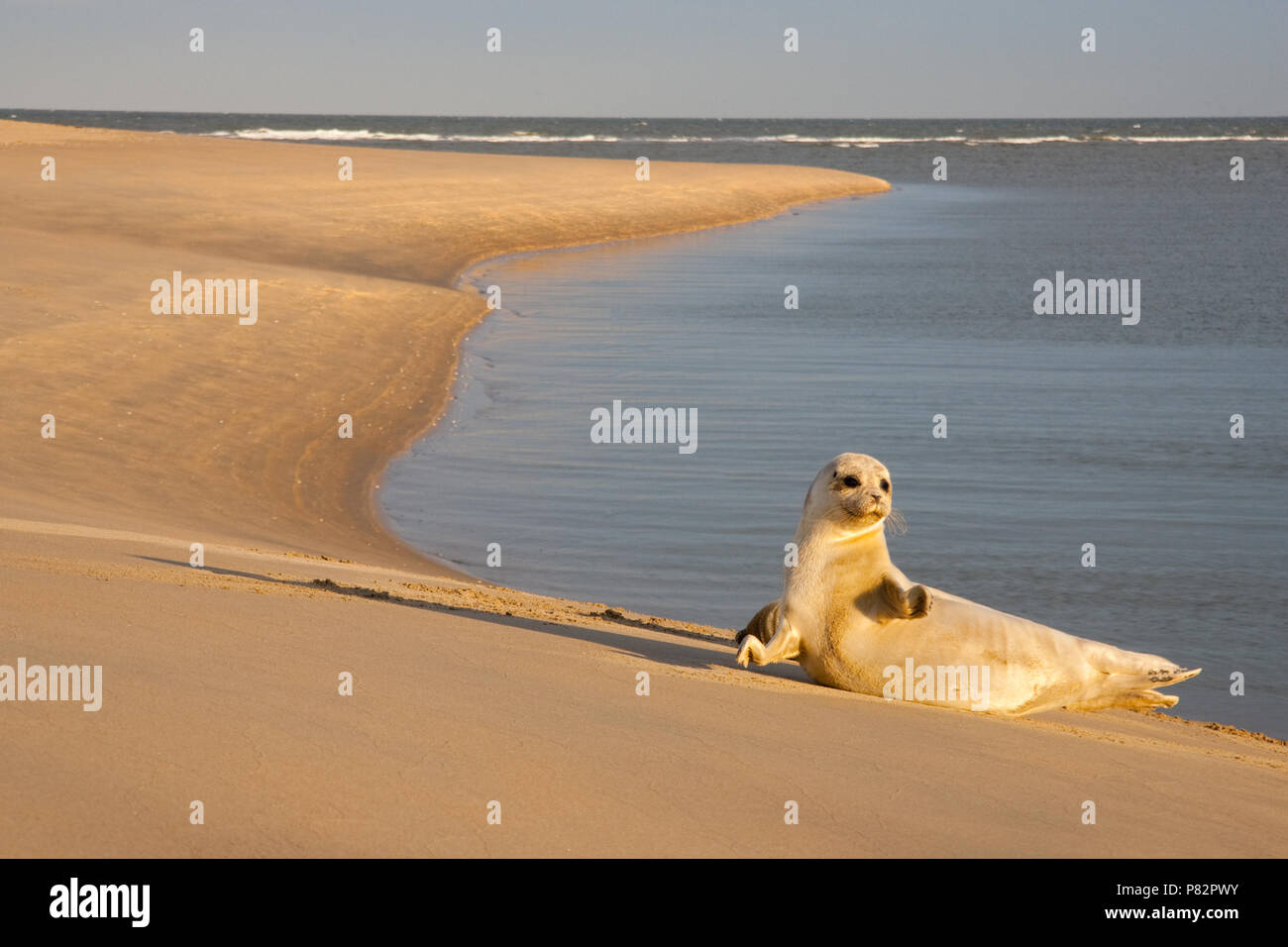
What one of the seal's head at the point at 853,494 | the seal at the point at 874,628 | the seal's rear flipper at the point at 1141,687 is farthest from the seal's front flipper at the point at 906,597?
the seal's rear flipper at the point at 1141,687

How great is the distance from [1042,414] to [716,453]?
4.06 m

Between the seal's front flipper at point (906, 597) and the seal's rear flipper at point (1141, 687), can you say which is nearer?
the seal's front flipper at point (906, 597)

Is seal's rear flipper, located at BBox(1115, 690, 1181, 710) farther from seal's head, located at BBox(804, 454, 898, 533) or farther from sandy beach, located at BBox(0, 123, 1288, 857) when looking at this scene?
seal's head, located at BBox(804, 454, 898, 533)

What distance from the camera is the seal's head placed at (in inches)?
242

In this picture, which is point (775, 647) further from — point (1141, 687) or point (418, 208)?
point (418, 208)

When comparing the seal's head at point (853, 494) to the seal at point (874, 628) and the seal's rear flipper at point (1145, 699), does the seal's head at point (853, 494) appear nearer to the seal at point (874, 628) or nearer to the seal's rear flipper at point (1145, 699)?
the seal at point (874, 628)

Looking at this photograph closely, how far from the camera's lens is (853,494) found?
20.2 ft

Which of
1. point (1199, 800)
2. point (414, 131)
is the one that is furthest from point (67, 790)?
point (414, 131)

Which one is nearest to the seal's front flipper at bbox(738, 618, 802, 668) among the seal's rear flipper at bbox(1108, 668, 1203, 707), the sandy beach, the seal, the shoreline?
the seal

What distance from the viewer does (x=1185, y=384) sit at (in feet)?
59.0

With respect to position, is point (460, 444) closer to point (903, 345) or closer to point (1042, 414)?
point (1042, 414)

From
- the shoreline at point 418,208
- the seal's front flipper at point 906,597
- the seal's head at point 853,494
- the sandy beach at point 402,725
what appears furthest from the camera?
the shoreline at point 418,208

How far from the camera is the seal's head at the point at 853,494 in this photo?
20.2ft

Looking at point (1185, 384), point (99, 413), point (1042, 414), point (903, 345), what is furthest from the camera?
point (903, 345)
